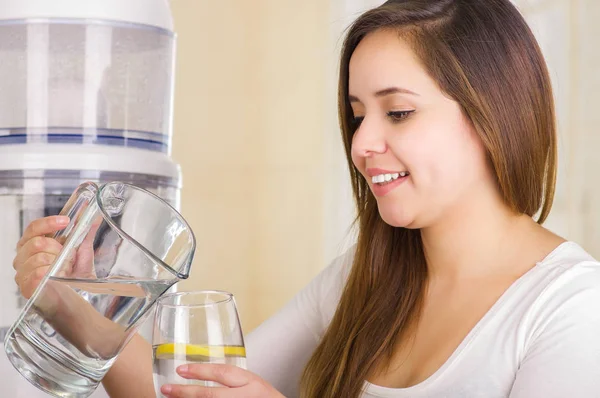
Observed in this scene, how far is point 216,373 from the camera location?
72 cm

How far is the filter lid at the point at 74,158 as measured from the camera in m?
1.40

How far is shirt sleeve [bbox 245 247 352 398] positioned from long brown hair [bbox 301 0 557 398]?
66 millimetres

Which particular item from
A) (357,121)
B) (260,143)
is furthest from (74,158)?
(260,143)

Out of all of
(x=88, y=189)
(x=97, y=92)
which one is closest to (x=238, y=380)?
(x=88, y=189)

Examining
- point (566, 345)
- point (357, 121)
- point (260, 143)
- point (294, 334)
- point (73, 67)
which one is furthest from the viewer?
point (260, 143)

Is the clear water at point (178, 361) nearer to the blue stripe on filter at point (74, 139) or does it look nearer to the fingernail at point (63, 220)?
the fingernail at point (63, 220)

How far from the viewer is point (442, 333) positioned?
118 centimetres

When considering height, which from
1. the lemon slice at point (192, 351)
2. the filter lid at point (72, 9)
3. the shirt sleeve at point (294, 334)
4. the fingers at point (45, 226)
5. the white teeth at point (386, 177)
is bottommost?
the shirt sleeve at point (294, 334)

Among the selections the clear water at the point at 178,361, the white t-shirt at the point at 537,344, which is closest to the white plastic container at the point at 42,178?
the white t-shirt at the point at 537,344

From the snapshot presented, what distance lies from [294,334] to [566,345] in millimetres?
506

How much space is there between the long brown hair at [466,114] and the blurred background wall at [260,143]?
2.04 metres

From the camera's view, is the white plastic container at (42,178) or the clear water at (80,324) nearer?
the clear water at (80,324)

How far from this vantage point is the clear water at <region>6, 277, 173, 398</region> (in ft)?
2.49

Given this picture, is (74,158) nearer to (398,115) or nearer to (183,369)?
(398,115)
